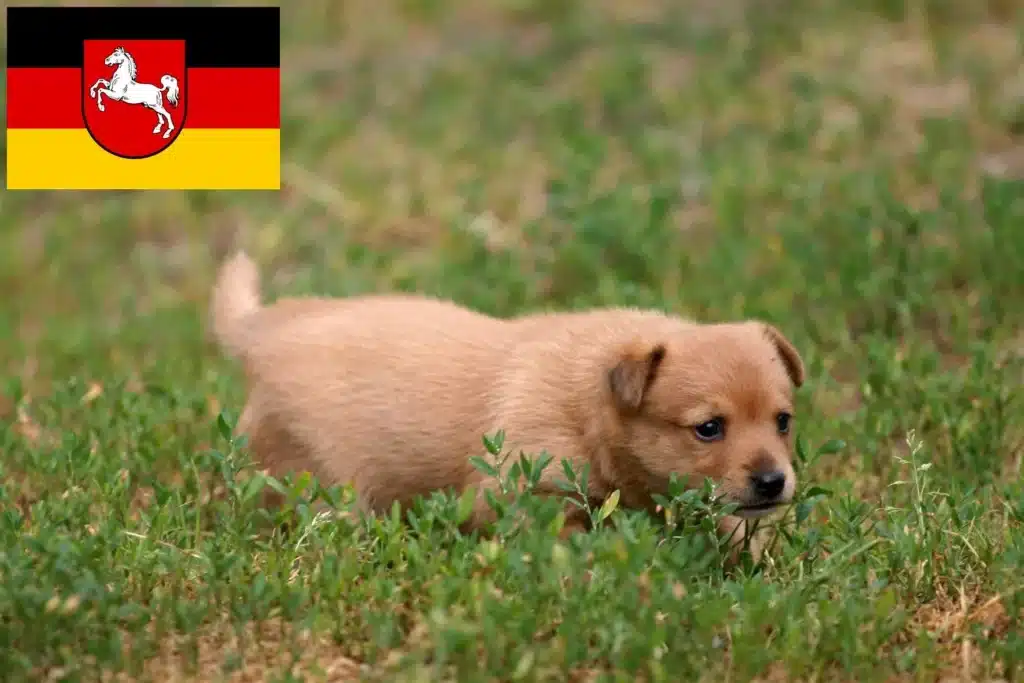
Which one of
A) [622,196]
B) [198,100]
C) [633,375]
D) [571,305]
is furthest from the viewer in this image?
[622,196]

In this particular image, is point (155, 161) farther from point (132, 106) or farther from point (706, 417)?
point (706, 417)

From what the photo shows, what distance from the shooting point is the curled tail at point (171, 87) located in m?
6.61

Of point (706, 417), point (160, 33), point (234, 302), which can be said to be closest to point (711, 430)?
point (706, 417)

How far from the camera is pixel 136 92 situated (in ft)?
21.5

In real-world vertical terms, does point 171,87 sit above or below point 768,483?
above

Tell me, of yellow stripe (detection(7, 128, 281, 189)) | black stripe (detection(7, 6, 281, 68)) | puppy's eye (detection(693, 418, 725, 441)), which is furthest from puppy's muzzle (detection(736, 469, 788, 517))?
black stripe (detection(7, 6, 281, 68))

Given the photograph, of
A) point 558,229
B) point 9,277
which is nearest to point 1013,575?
point 558,229

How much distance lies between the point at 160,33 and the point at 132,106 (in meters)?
1.73

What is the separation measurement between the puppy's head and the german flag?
290 centimetres

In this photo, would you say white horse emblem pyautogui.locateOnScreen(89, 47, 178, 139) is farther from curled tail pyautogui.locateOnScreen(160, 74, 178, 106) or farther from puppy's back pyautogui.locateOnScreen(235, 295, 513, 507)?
puppy's back pyautogui.locateOnScreen(235, 295, 513, 507)

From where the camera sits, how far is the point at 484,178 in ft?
29.1

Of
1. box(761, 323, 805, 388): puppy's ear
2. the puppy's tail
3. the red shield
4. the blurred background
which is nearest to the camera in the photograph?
box(761, 323, 805, 388): puppy's ear

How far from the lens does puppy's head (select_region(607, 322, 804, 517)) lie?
14.1 feet

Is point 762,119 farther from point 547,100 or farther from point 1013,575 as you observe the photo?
point 1013,575
